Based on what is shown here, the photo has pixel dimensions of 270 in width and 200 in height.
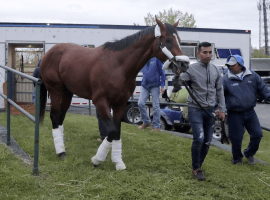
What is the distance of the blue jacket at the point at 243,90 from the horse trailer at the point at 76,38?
498 cm

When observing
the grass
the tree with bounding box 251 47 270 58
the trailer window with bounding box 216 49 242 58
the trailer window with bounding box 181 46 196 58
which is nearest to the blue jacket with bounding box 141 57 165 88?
the grass

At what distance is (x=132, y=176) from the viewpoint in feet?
11.0

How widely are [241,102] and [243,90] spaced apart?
190mm

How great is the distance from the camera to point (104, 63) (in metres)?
3.59

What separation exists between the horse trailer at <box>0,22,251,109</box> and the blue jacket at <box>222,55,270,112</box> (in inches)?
196

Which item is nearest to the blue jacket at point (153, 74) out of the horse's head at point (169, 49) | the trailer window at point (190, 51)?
the horse's head at point (169, 49)

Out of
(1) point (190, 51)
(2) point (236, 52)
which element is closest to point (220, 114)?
(1) point (190, 51)

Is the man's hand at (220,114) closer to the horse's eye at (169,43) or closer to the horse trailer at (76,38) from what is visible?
the horse's eye at (169,43)

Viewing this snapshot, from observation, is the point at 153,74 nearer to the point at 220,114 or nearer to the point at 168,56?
the point at 220,114

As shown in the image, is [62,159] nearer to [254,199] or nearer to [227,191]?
[227,191]

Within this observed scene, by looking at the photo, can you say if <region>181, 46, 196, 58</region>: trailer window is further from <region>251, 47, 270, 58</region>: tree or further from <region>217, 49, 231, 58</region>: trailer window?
<region>251, 47, 270, 58</region>: tree

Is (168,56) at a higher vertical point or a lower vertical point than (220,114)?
higher

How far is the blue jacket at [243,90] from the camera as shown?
404 cm

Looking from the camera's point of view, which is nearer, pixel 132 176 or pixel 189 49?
pixel 132 176
